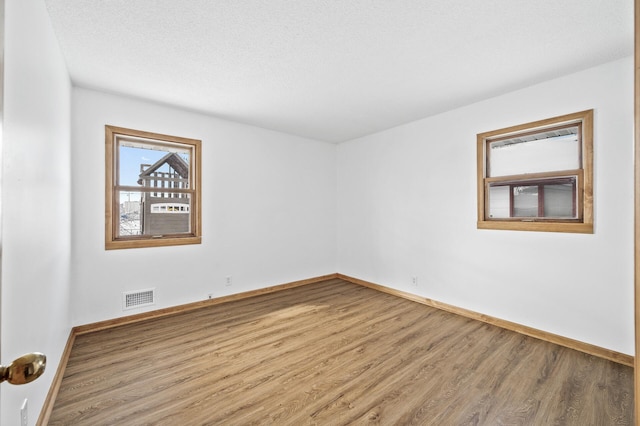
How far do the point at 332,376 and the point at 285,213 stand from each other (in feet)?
9.20

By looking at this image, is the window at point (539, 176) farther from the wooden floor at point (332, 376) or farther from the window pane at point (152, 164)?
the window pane at point (152, 164)

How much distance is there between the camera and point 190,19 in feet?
6.28

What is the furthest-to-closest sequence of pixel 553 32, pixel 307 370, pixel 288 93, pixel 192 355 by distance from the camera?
pixel 288 93
pixel 192 355
pixel 307 370
pixel 553 32

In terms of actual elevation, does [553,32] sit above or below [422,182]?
above

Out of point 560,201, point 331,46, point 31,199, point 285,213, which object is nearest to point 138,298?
point 31,199

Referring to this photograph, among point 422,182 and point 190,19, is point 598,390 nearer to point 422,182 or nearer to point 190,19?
point 422,182

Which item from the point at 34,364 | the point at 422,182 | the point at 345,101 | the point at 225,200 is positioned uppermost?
the point at 345,101

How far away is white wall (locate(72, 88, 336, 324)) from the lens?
9.69ft

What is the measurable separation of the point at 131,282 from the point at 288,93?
2758 millimetres

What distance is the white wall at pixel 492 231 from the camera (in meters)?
2.40

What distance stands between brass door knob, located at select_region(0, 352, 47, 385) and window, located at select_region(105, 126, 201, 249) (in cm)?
288

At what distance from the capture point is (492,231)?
317 cm

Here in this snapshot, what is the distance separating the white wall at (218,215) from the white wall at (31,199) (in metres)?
0.78

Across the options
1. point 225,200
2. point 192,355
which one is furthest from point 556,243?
point 225,200
